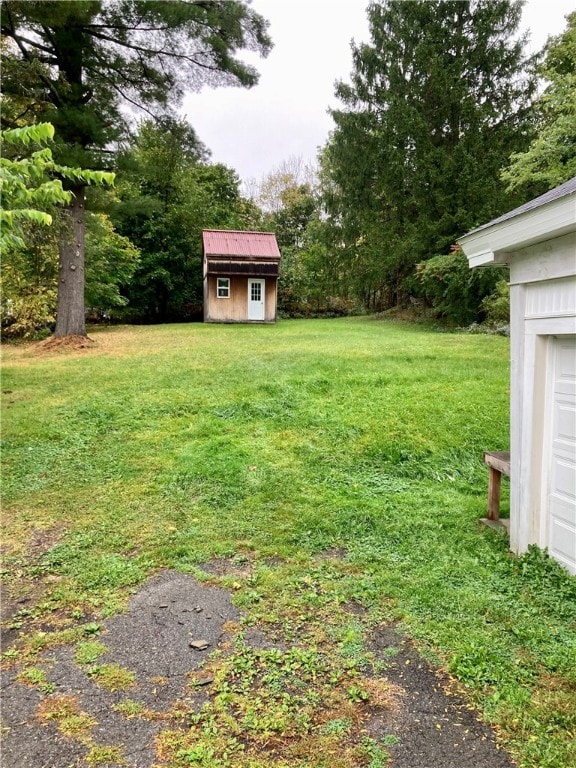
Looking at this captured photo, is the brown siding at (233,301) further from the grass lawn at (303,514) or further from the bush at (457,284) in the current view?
the grass lawn at (303,514)

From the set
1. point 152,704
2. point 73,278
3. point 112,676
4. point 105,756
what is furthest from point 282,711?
point 73,278

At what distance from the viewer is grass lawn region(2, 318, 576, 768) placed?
260 cm

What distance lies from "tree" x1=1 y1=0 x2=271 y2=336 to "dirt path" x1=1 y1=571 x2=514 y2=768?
1022 centimetres

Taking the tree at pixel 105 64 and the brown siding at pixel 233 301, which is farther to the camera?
the brown siding at pixel 233 301

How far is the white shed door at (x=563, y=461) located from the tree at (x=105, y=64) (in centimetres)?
1037

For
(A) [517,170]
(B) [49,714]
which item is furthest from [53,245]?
(A) [517,170]

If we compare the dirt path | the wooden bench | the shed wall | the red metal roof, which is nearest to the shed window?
the red metal roof

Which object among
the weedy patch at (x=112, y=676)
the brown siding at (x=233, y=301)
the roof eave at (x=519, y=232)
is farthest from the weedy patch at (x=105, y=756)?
the brown siding at (x=233, y=301)

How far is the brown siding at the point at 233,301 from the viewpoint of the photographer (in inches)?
779

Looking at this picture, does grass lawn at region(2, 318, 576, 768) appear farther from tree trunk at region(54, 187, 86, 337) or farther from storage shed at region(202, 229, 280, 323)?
storage shed at region(202, 229, 280, 323)

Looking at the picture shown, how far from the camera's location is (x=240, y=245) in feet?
65.2

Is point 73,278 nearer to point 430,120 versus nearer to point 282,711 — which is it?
point 282,711

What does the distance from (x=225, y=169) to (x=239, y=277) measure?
43.2 feet

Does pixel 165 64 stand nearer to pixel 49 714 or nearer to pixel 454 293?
pixel 454 293
